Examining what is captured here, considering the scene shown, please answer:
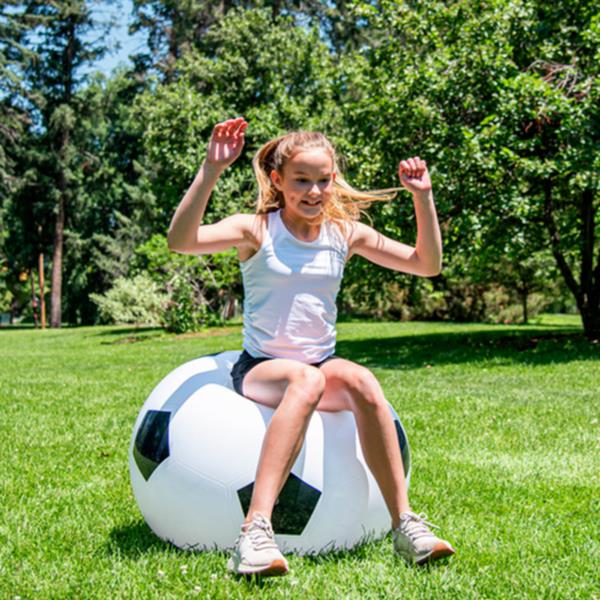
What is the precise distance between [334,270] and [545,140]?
1008 cm

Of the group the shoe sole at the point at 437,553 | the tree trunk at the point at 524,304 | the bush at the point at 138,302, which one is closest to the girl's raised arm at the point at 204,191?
the shoe sole at the point at 437,553

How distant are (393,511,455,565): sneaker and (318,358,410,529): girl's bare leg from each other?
0.06m

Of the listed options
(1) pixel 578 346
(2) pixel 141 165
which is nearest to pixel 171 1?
(2) pixel 141 165

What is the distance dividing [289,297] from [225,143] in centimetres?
76

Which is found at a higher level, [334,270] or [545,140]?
[545,140]

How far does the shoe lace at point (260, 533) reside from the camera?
109 inches

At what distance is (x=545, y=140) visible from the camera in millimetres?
12359

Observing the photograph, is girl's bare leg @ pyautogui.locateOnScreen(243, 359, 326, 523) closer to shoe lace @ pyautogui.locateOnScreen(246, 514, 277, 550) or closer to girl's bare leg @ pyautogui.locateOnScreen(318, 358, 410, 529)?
shoe lace @ pyautogui.locateOnScreen(246, 514, 277, 550)

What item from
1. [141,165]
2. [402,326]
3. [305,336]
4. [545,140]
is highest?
[141,165]

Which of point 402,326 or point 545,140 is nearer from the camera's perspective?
point 545,140

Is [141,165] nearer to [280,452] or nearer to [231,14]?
[231,14]

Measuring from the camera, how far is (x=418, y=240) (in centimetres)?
356

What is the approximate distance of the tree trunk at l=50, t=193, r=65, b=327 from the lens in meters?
33.9

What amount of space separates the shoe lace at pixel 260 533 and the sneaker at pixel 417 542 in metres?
0.56
